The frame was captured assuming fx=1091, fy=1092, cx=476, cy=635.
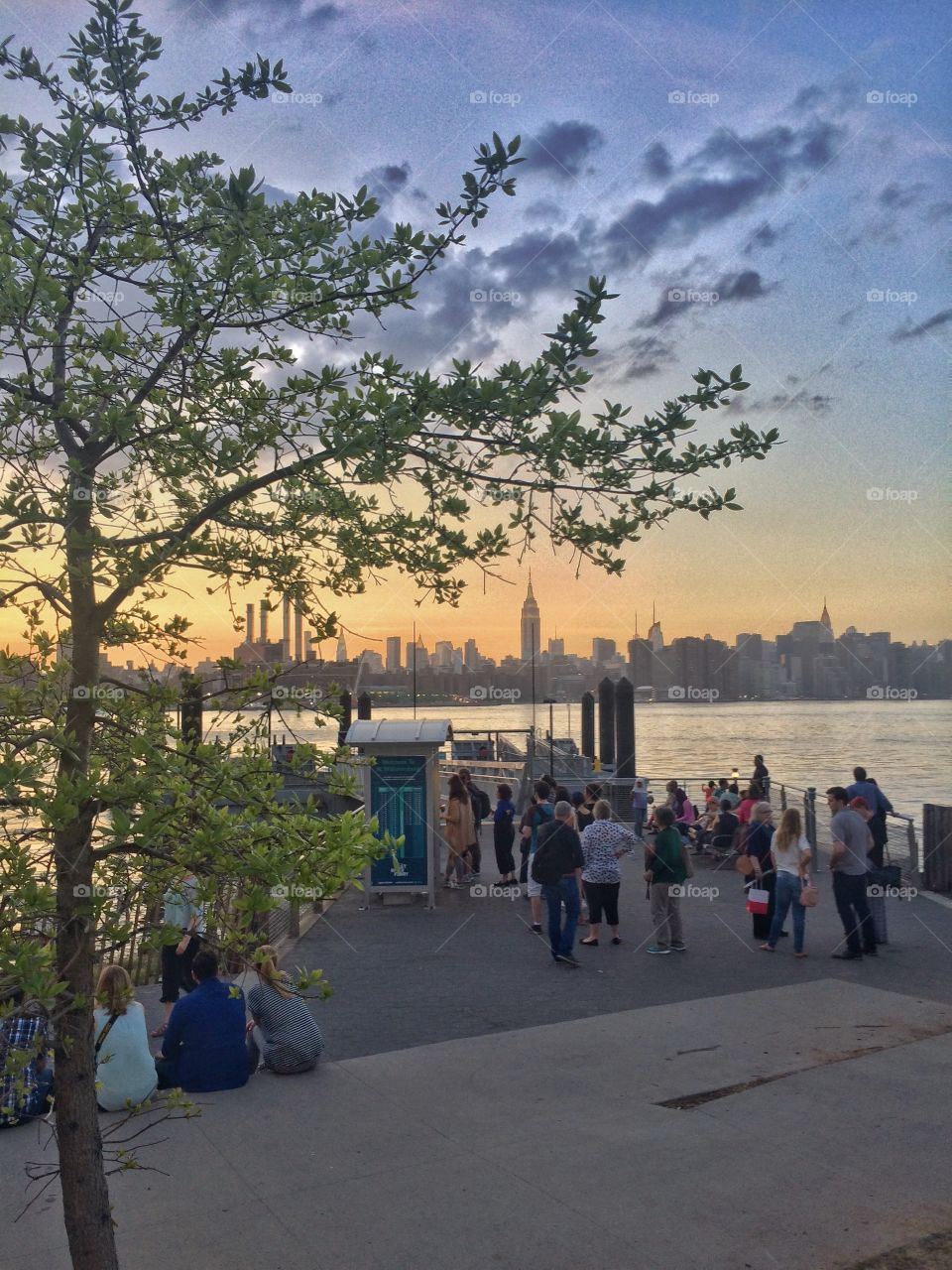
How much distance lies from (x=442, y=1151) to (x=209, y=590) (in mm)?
3419

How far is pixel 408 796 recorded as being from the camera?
1415 cm

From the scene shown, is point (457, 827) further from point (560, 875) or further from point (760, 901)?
point (760, 901)

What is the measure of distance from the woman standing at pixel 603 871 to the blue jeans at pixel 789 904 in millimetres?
1597

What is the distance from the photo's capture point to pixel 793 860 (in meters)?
11.0

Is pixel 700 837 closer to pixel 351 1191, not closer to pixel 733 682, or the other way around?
pixel 351 1191

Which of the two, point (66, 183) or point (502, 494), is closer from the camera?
point (66, 183)

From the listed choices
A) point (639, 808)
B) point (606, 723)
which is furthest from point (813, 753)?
point (639, 808)

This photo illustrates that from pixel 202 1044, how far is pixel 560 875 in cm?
462

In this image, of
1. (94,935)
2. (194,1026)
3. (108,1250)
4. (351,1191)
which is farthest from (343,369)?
(194,1026)

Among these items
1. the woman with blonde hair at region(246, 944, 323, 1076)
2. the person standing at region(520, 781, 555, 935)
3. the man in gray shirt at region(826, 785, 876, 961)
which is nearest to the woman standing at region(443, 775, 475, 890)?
the person standing at region(520, 781, 555, 935)

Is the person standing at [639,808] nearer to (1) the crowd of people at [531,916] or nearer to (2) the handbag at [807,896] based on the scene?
(1) the crowd of people at [531,916]

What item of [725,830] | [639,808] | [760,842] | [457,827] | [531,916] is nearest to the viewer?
[760,842]

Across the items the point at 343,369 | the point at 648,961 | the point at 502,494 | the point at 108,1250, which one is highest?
the point at 343,369

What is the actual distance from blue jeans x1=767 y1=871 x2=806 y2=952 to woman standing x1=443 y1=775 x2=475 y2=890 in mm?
5089
